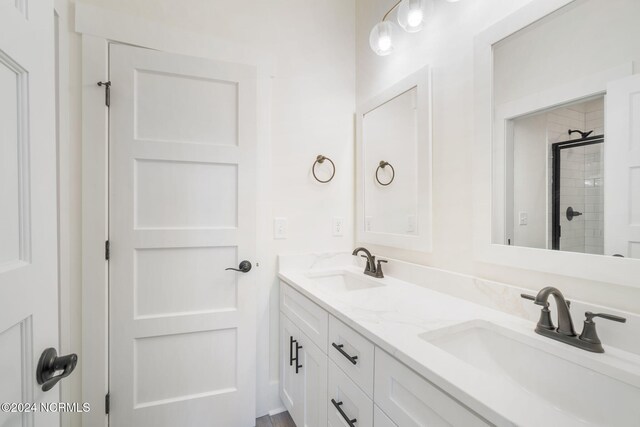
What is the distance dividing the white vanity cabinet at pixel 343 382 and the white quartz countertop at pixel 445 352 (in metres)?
0.04

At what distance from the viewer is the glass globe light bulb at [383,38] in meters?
1.51

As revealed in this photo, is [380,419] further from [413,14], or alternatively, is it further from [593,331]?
[413,14]

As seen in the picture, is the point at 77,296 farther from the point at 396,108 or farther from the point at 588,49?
the point at 588,49

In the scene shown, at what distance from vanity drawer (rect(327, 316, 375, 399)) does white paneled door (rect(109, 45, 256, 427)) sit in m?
0.67

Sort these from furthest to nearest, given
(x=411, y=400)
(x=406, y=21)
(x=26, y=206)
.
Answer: (x=406, y=21) < (x=411, y=400) < (x=26, y=206)

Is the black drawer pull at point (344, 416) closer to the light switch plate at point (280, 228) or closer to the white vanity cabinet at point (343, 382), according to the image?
the white vanity cabinet at point (343, 382)

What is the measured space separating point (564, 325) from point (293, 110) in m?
1.65

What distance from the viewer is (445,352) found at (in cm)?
74

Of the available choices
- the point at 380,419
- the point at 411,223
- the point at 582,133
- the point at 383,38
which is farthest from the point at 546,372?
the point at 383,38

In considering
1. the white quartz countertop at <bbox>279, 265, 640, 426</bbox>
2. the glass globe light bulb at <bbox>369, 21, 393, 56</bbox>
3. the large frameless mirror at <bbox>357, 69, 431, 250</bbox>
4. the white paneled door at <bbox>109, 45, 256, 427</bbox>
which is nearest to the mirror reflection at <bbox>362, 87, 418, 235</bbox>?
the large frameless mirror at <bbox>357, 69, 431, 250</bbox>

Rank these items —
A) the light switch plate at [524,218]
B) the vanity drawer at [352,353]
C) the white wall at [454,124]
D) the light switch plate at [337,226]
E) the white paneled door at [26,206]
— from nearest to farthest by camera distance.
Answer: the white paneled door at [26,206]
the vanity drawer at [352,353]
the light switch plate at [524,218]
the white wall at [454,124]
the light switch plate at [337,226]

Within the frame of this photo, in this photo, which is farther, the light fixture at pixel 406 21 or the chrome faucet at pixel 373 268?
the chrome faucet at pixel 373 268

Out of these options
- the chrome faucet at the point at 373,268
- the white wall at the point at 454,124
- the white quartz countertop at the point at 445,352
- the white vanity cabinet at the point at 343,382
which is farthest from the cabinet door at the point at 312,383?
the white wall at the point at 454,124

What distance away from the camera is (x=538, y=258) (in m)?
0.96
